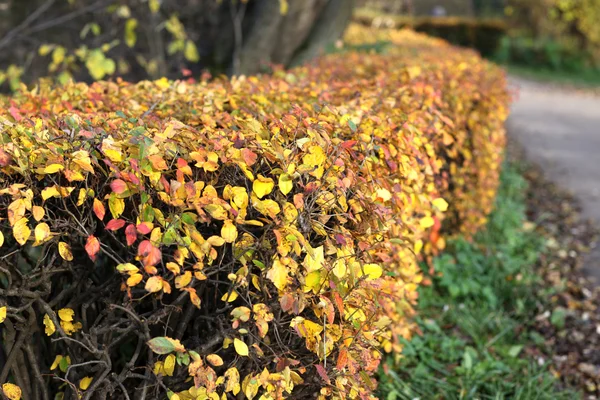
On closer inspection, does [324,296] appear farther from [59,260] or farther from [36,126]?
[36,126]

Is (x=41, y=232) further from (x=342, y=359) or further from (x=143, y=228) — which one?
(x=342, y=359)

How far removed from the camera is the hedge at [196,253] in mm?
1912

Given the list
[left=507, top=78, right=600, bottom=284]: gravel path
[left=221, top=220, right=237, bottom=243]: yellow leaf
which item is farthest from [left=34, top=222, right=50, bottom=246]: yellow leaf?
[left=507, top=78, right=600, bottom=284]: gravel path

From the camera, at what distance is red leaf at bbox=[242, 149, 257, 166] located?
198 cm

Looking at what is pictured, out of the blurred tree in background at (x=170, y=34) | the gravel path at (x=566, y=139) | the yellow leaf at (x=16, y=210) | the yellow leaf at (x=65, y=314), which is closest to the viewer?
the yellow leaf at (x=16, y=210)

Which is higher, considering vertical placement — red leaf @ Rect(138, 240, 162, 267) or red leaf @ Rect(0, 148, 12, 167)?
red leaf @ Rect(0, 148, 12, 167)

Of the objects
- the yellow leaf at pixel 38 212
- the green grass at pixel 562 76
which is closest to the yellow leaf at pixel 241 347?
the yellow leaf at pixel 38 212

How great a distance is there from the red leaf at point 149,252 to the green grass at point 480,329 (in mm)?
1715

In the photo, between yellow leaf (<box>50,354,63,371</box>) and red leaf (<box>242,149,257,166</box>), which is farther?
yellow leaf (<box>50,354,63,371</box>)

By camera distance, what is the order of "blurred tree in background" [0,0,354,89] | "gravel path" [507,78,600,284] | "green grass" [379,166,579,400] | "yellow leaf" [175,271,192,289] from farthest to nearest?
"gravel path" [507,78,600,284] < "blurred tree in background" [0,0,354,89] < "green grass" [379,166,579,400] < "yellow leaf" [175,271,192,289]

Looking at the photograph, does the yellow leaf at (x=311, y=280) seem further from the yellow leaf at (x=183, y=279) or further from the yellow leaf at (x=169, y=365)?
the yellow leaf at (x=169, y=365)

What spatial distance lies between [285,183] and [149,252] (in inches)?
17.2

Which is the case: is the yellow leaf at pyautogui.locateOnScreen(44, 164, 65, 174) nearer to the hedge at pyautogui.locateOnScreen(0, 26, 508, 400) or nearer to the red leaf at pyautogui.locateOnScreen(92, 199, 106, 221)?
the hedge at pyautogui.locateOnScreen(0, 26, 508, 400)

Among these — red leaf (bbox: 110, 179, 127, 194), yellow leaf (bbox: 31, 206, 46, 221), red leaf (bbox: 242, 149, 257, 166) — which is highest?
red leaf (bbox: 242, 149, 257, 166)
